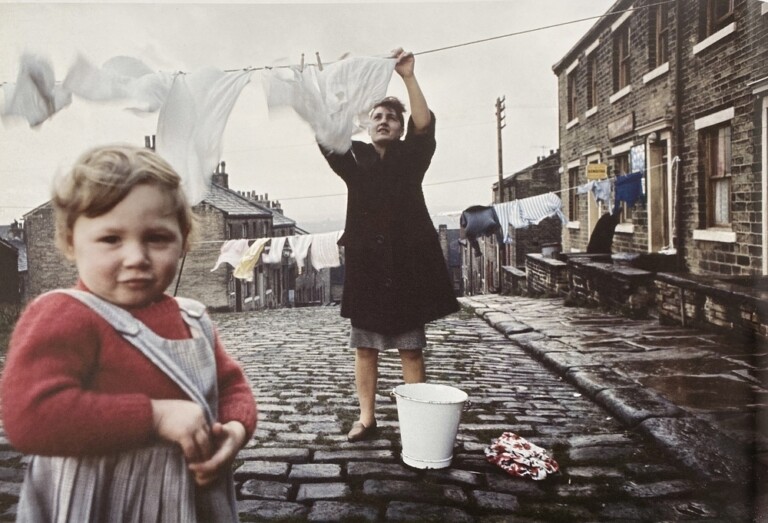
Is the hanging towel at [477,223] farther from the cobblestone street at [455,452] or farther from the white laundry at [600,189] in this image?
the white laundry at [600,189]

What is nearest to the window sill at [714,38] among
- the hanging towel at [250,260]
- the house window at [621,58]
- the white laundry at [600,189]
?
the house window at [621,58]

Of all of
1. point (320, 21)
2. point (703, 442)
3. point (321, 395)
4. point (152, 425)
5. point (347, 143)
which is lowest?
point (703, 442)

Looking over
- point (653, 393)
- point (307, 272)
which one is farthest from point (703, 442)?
point (307, 272)

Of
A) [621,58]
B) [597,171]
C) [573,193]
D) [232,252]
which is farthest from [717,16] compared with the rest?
[232,252]

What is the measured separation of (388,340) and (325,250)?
0.39 metres

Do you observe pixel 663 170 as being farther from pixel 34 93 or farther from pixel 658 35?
pixel 34 93

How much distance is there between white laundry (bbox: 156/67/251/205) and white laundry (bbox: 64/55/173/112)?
0.13 feet

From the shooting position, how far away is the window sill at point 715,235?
2.51 m

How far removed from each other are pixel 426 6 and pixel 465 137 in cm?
48

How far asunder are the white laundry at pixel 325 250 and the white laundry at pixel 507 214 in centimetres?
63

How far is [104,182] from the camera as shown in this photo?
1.22 m

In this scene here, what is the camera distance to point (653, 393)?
2.26m

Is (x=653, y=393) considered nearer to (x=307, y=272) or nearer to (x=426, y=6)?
(x=307, y=272)

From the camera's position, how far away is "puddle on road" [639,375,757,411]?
2.15 metres
